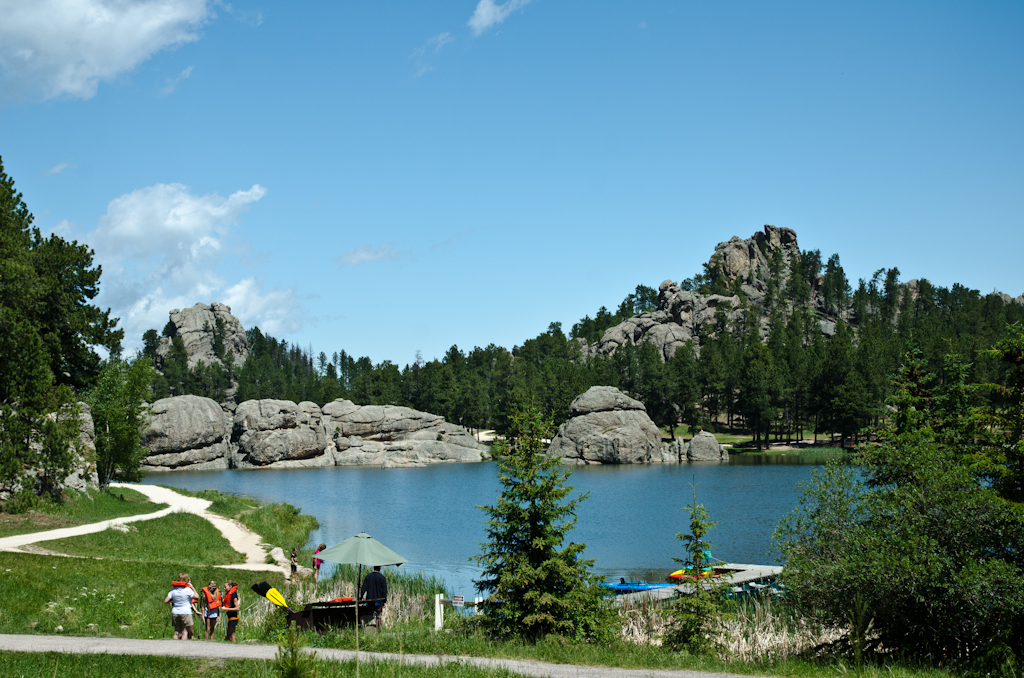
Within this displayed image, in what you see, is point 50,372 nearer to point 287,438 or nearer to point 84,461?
point 84,461

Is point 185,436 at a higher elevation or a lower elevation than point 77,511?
higher

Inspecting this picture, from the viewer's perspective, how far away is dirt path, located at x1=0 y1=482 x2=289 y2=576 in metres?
23.6

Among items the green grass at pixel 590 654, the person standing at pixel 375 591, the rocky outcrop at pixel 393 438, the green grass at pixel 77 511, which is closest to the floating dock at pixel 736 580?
the green grass at pixel 590 654

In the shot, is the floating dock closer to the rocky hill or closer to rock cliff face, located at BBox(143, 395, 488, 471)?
rock cliff face, located at BBox(143, 395, 488, 471)

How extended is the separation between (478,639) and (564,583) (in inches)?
81.9

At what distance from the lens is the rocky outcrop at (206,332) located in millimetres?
149250

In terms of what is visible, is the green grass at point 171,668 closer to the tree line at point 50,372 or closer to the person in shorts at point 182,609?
the person in shorts at point 182,609

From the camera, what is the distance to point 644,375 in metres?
111

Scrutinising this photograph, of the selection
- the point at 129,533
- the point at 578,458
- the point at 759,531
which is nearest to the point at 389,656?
the point at 129,533

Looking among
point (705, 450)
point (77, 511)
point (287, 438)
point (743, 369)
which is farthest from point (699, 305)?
point (77, 511)

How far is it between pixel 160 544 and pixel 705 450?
7147 centimetres

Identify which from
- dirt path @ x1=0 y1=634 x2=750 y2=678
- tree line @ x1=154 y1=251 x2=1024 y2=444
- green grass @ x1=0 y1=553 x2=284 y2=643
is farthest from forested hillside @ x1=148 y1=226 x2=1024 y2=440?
dirt path @ x1=0 y1=634 x2=750 y2=678

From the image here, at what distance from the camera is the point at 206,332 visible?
152 m

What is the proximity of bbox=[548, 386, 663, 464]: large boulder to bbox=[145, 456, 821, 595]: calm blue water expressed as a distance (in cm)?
504
